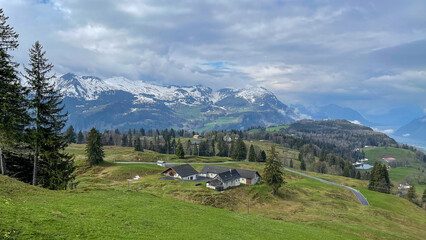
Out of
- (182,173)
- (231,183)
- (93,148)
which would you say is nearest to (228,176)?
(231,183)

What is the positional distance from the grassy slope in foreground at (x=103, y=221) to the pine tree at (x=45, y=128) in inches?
439

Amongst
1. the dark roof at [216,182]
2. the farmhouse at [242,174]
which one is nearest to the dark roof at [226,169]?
the farmhouse at [242,174]

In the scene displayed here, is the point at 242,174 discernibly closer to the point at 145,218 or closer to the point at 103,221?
the point at 145,218

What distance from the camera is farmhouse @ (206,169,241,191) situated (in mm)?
88225

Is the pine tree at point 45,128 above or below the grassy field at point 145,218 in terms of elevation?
above

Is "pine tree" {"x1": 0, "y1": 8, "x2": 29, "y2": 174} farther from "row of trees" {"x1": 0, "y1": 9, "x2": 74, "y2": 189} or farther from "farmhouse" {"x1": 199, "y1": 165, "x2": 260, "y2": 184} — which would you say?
"farmhouse" {"x1": 199, "y1": 165, "x2": 260, "y2": 184}

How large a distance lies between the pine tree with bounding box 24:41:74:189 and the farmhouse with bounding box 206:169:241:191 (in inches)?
2155

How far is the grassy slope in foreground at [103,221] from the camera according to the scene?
18416 mm

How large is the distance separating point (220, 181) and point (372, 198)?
6736 cm

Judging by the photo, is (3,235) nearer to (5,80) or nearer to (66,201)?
(66,201)

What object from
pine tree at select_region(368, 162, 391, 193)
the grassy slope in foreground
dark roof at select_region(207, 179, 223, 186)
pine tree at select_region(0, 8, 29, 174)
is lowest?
pine tree at select_region(368, 162, 391, 193)

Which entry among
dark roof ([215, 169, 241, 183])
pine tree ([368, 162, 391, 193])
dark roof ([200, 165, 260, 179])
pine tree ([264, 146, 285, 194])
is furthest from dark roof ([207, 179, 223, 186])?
pine tree ([368, 162, 391, 193])

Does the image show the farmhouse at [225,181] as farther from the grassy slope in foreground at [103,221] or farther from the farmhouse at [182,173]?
the grassy slope in foreground at [103,221]

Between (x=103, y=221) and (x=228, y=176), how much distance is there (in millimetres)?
74885
